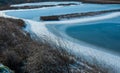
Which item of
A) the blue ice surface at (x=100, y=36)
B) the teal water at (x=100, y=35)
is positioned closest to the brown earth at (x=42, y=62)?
the blue ice surface at (x=100, y=36)

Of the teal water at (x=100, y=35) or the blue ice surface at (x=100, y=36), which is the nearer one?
the blue ice surface at (x=100, y=36)

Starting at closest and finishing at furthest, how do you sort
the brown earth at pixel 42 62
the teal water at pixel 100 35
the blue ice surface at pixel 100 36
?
the brown earth at pixel 42 62, the blue ice surface at pixel 100 36, the teal water at pixel 100 35

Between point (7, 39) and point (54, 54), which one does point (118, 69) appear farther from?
point (7, 39)

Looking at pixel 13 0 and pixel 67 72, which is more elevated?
pixel 67 72

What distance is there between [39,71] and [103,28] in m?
14.8

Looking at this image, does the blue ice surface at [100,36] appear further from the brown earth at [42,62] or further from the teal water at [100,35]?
the brown earth at [42,62]

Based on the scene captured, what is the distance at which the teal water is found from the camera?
17.1 metres

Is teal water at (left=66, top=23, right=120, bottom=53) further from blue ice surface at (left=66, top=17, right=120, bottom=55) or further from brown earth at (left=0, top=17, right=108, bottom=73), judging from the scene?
brown earth at (left=0, top=17, right=108, bottom=73)

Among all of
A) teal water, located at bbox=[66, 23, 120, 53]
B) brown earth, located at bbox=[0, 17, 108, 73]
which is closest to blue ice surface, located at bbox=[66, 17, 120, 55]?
teal water, located at bbox=[66, 23, 120, 53]

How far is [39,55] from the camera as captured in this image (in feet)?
31.6

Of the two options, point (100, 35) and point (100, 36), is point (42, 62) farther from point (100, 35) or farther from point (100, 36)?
point (100, 35)

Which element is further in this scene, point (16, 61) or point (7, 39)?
point (7, 39)

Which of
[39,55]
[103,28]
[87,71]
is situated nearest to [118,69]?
[87,71]

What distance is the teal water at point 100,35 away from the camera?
56.2 feet
